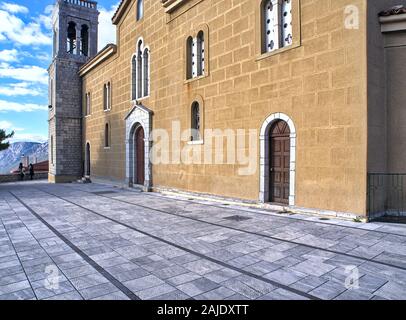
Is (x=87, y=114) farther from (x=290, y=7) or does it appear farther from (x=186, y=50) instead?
(x=290, y=7)

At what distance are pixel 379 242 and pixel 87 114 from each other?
2236 cm

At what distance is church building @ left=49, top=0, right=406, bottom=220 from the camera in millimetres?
7375

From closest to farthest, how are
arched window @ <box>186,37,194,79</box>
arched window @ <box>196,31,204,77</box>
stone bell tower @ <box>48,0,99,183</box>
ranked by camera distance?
1. arched window @ <box>196,31,204,77</box>
2. arched window @ <box>186,37,194,79</box>
3. stone bell tower @ <box>48,0,99,183</box>

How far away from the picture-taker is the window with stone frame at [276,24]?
893 centimetres

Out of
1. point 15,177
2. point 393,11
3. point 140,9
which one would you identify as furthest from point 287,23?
point 15,177

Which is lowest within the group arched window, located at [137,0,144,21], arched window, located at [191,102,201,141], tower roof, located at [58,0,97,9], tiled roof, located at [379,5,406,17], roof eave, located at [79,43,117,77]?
arched window, located at [191,102,201,141]

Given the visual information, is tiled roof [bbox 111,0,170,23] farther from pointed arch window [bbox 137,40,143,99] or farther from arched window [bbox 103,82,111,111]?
arched window [bbox 103,82,111,111]

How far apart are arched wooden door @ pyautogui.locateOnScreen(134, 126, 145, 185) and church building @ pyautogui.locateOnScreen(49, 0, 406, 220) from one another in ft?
0.37

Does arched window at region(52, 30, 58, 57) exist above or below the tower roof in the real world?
below

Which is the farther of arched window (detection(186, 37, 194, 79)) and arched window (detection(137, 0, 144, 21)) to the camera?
arched window (detection(137, 0, 144, 21))

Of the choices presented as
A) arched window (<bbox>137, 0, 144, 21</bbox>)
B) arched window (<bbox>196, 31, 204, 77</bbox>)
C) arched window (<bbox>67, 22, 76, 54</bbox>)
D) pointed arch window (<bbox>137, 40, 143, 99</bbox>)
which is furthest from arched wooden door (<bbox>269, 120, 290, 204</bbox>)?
arched window (<bbox>67, 22, 76, 54</bbox>)

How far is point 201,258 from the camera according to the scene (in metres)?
4.88

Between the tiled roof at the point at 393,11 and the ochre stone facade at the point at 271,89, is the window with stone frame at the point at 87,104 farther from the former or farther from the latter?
the tiled roof at the point at 393,11

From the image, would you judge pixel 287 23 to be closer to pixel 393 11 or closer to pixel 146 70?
pixel 393 11
